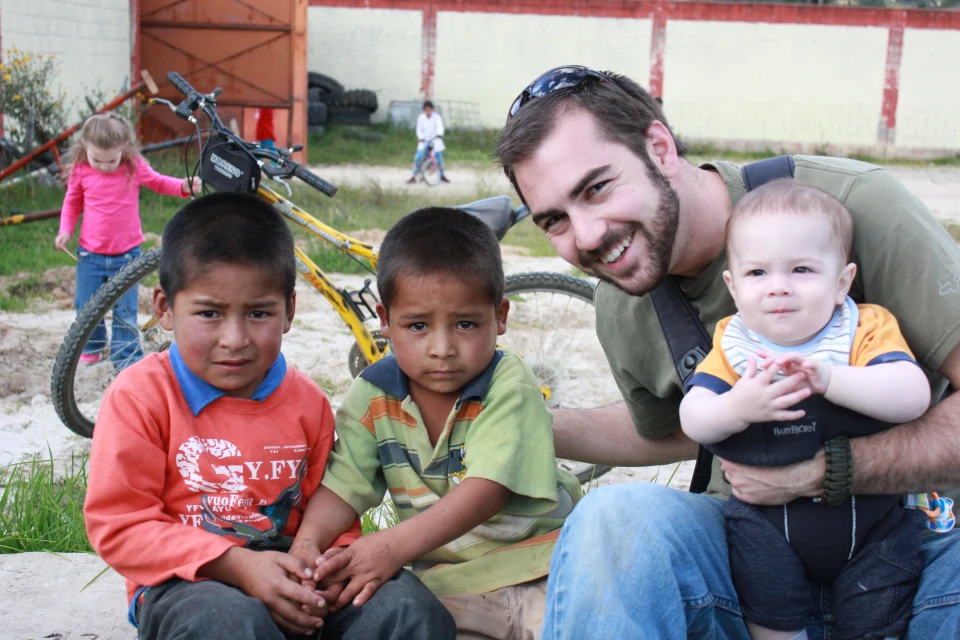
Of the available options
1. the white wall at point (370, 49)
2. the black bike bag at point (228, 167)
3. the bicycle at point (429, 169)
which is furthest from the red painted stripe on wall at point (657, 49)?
the black bike bag at point (228, 167)

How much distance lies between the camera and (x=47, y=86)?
11727 millimetres

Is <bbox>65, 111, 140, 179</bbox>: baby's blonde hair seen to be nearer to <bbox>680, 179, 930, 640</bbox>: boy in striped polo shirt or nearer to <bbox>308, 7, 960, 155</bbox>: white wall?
<bbox>680, 179, 930, 640</bbox>: boy in striped polo shirt

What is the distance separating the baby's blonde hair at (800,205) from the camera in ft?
6.22

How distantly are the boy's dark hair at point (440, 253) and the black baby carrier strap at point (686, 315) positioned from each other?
0.39m

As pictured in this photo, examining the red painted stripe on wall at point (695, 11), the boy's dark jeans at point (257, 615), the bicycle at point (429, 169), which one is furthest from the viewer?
the red painted stripe on wall at point (695, 11)

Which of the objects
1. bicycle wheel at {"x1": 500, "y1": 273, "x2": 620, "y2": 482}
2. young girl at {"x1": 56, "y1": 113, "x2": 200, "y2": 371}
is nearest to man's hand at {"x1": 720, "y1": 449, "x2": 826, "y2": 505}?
bicycle wheel at {"x1": 500, "y1": 273, "x2": 620, "y2": 482}

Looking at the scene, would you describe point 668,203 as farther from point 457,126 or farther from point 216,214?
point 457,126

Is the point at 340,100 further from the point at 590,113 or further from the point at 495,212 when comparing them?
the point at 590,113

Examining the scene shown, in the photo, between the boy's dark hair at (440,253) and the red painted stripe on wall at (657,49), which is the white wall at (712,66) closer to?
the red painted stripe on wall at (657,49)

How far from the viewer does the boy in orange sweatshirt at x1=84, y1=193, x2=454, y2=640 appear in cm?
200

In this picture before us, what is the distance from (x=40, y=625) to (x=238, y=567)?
0.83 meters

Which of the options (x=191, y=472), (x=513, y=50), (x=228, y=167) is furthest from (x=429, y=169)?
(x=191, y=472)

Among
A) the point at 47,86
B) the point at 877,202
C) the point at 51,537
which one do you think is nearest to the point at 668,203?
the point at 877,202

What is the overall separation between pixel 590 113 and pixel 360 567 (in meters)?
1.11
